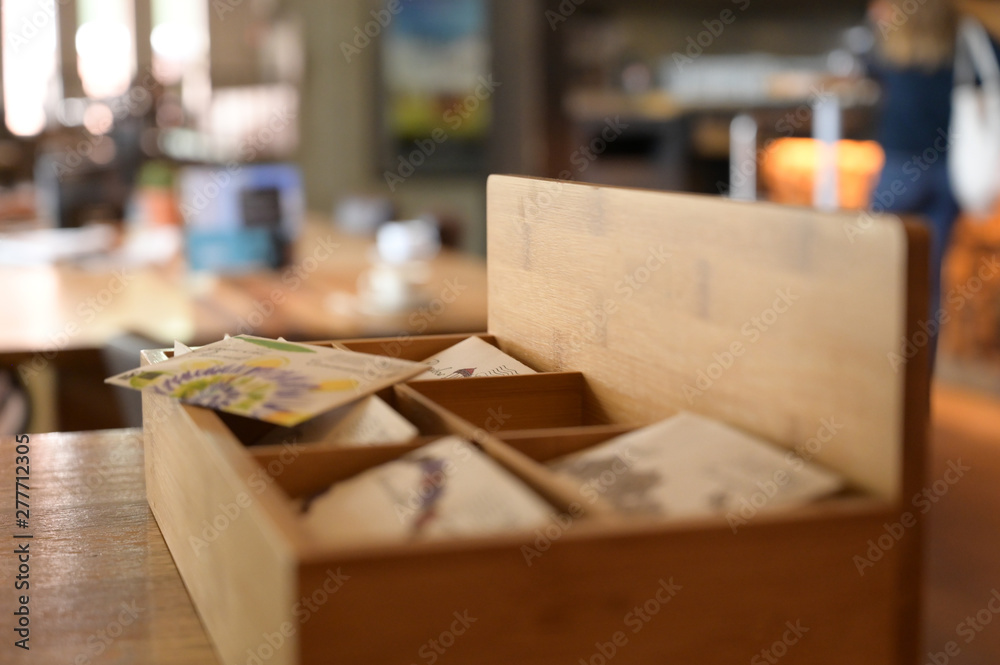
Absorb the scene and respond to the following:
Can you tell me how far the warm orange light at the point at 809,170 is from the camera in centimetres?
621

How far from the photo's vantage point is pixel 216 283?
11.8ft

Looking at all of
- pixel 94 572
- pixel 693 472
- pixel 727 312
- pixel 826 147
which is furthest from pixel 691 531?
pixel 826 147

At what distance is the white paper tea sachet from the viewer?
4.39 ft

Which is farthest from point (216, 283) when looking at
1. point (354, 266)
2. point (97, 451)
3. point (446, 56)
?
point (446, 56)

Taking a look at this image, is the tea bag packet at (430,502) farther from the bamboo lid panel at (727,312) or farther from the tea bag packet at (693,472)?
the bamboo lid panel at (727,312)

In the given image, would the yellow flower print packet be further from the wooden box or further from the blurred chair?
the blurred chair

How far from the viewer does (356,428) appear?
1047mm

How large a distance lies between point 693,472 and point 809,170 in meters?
6.03

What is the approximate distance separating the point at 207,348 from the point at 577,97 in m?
6.05

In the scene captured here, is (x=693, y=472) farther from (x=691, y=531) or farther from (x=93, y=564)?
(x=93, y=564)

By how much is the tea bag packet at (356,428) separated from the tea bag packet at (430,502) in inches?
2.5

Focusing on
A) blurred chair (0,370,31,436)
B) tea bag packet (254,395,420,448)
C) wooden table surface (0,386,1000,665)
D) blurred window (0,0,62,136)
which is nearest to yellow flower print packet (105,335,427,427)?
tea bag packet (254,395,420,448)

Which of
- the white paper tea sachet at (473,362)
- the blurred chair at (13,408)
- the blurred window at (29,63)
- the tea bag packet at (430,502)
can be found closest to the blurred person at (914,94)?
the white paper tea sachet at (473,362)

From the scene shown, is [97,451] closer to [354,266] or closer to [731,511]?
[731,511]
